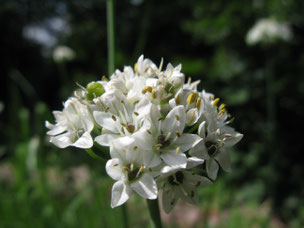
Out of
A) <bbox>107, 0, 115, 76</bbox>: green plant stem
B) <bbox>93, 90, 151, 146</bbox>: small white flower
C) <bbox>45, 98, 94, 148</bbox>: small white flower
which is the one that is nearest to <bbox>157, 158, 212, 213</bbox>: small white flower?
<bbox>93, 90, 151, 146</bbox>: small white flower

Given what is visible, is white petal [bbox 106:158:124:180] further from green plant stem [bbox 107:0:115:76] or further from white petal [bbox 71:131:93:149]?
green plant stem [bbox 107:0:115:76]

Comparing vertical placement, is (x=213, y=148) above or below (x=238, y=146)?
above

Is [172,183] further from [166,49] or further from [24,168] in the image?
[166,49]

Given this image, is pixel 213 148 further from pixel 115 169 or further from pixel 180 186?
pixel 115 169

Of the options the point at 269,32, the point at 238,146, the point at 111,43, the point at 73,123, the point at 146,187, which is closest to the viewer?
the point at 146,187

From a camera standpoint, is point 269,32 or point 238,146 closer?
point 269,32

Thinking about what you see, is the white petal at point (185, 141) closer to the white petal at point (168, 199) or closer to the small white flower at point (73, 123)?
the white petal at point (168, 199)

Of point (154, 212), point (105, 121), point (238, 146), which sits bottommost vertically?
point (238, 146)

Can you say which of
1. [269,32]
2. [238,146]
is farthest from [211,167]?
[238,146]

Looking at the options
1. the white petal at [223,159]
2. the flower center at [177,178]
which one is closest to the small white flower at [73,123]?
the flower center at [177,178]
